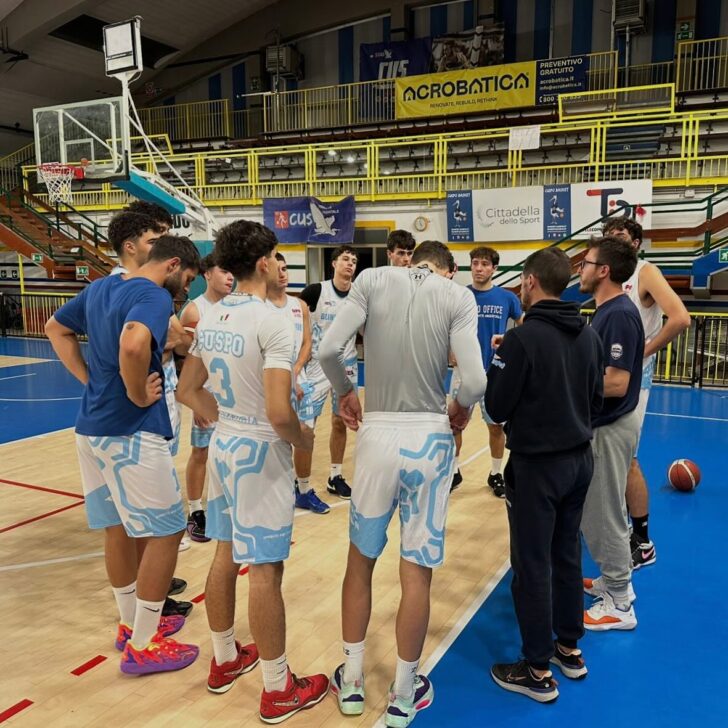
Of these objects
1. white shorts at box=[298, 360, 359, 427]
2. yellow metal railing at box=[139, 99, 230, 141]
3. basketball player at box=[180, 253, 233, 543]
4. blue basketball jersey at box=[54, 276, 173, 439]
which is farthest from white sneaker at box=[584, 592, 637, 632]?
yellow metal railing at box=[139, 99, 230, 141]

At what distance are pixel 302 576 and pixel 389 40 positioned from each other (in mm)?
21308

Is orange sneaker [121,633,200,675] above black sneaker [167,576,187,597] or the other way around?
above

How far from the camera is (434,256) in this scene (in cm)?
313

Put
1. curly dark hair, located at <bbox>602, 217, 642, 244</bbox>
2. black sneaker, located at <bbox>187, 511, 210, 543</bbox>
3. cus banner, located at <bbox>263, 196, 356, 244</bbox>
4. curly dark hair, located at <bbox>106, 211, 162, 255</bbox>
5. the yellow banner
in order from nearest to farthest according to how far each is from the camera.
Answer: curly dark hair, located at <bbox>106, 211, 162, 255</bbox>
curly dark hair, located at <bbox>602, 217, 642, 244</bbox>
black sneaker, located at <bbox>187, 511, 210, 543</bbox>
cus banner, located at <bbox>263, 196, 356, 244</bbox>
the yellow banner

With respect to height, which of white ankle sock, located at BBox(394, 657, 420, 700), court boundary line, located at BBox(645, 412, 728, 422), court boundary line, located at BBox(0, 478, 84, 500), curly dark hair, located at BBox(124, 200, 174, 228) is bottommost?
court boundary line, located at BBox(645, 412, 728, 422)

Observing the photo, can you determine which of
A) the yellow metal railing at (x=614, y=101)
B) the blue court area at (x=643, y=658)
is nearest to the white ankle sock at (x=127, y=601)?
the blue court area at (x=643, y=658)

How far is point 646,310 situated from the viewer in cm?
399

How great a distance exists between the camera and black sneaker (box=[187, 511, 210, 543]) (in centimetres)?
476

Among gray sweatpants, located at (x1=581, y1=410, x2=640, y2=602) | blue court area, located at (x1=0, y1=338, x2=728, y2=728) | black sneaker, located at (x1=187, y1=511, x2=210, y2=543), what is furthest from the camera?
black sneaker, located at (x1=187, y1=511, x2=210, y2=543)

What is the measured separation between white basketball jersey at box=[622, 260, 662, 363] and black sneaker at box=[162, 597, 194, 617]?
323 centimetres

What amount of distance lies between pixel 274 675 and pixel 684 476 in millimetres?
4305

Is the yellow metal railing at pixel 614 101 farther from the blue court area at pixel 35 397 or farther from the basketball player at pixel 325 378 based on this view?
the blue court area at pixel 35 397

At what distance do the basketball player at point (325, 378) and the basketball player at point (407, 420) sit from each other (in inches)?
102

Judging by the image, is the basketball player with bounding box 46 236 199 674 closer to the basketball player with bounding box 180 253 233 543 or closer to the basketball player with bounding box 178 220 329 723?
the basketball player with bounding box 178 220 329 723
